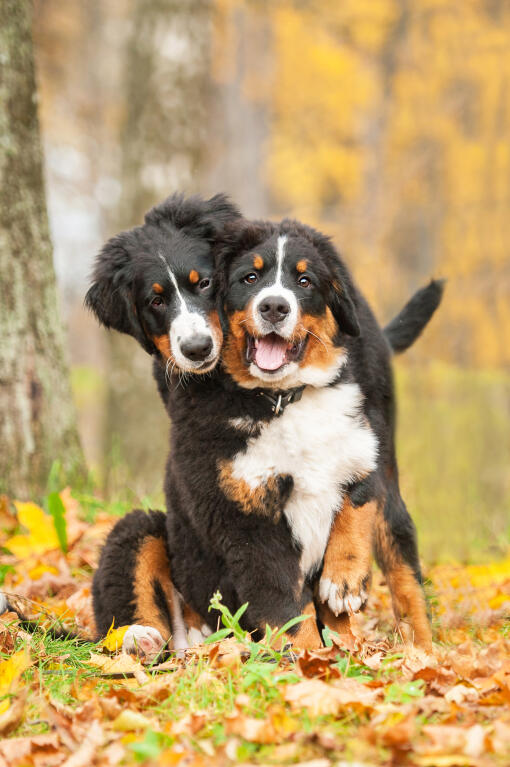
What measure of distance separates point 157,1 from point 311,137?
11.6 feet

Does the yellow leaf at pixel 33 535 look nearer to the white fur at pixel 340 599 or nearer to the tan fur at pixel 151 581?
the tan fur at pixel 151 581

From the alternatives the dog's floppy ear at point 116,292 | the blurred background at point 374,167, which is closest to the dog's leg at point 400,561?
the dog's floppy ear at point 116,292

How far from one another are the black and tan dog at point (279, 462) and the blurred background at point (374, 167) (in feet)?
6.88

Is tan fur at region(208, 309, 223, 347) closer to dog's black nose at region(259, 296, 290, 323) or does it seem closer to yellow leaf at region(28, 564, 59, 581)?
dog's black nose at region(259, 296, 290, 323)

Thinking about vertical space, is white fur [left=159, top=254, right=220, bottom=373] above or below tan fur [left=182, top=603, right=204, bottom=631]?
above

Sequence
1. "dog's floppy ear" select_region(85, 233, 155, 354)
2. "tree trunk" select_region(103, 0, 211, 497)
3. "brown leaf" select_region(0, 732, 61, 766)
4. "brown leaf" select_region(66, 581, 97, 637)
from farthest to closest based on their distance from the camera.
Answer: "tree trunk" select_region(103, 0, 211, 497)
"brown leaf" select_region(66, 581, 97, 637)
"dog's floppy ear" select_region(85, 233, 155, 354)
"brown leaf" select_region(0, 732, 61, 766)

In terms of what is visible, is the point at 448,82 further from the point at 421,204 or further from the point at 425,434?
the point at 425,434

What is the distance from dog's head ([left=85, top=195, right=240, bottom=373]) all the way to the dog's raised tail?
1003 millimetres

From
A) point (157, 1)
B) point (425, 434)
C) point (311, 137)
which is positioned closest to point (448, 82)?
point (311, 137)

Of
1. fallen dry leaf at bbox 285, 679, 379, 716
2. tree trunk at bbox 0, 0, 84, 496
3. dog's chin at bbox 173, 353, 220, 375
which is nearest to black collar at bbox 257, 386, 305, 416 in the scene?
dog's chin at bbox 173, 353, 220, 375

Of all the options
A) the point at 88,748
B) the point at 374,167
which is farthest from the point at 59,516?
the point at 374,167

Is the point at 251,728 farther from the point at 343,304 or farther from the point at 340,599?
the point at 343,304

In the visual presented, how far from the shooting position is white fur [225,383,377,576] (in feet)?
10.9

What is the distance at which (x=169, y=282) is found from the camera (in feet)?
11.8
